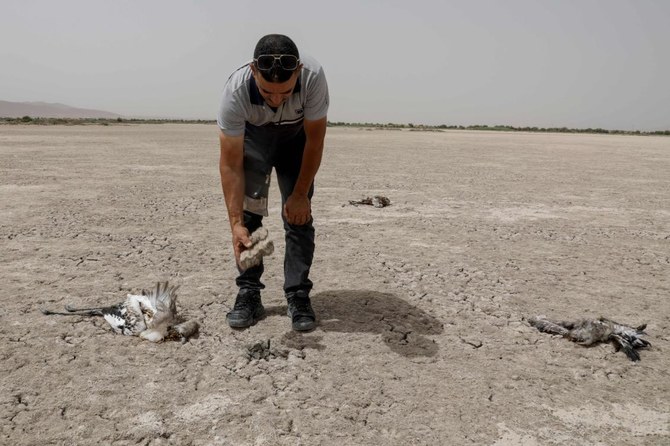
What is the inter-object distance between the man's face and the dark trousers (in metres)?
0.42

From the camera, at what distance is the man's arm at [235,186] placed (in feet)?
10.6

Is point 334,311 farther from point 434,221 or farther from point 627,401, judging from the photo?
point 434,221

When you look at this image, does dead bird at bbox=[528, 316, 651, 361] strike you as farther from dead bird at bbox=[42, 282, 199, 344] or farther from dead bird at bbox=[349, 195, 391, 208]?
dead bird at bbox=[349, 195, 391, 208]

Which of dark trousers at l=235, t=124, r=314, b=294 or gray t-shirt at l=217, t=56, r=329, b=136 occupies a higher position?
gray t-shirt at l=217, t=56, r=329, b=136

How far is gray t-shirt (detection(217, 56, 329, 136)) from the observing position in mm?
3096

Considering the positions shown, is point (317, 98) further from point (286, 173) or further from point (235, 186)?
point (235, 186)

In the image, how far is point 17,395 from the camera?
2.71 m

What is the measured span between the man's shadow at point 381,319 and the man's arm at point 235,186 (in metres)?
0.74

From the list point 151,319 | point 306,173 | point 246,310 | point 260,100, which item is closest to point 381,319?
point 246,310

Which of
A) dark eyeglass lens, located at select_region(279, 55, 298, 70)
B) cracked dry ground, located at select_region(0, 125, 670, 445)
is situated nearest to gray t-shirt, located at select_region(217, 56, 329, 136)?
dark eyeglass lens, located at select_region(279, 55, 298, 70)

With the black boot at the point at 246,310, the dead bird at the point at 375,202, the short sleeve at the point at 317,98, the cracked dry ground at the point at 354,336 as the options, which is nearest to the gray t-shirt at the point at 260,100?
the short sleeve at the point at 317,98

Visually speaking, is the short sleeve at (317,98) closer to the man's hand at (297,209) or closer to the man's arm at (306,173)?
the man's arm at (306,173)

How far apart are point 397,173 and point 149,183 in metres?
5.81

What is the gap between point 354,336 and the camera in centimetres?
348
